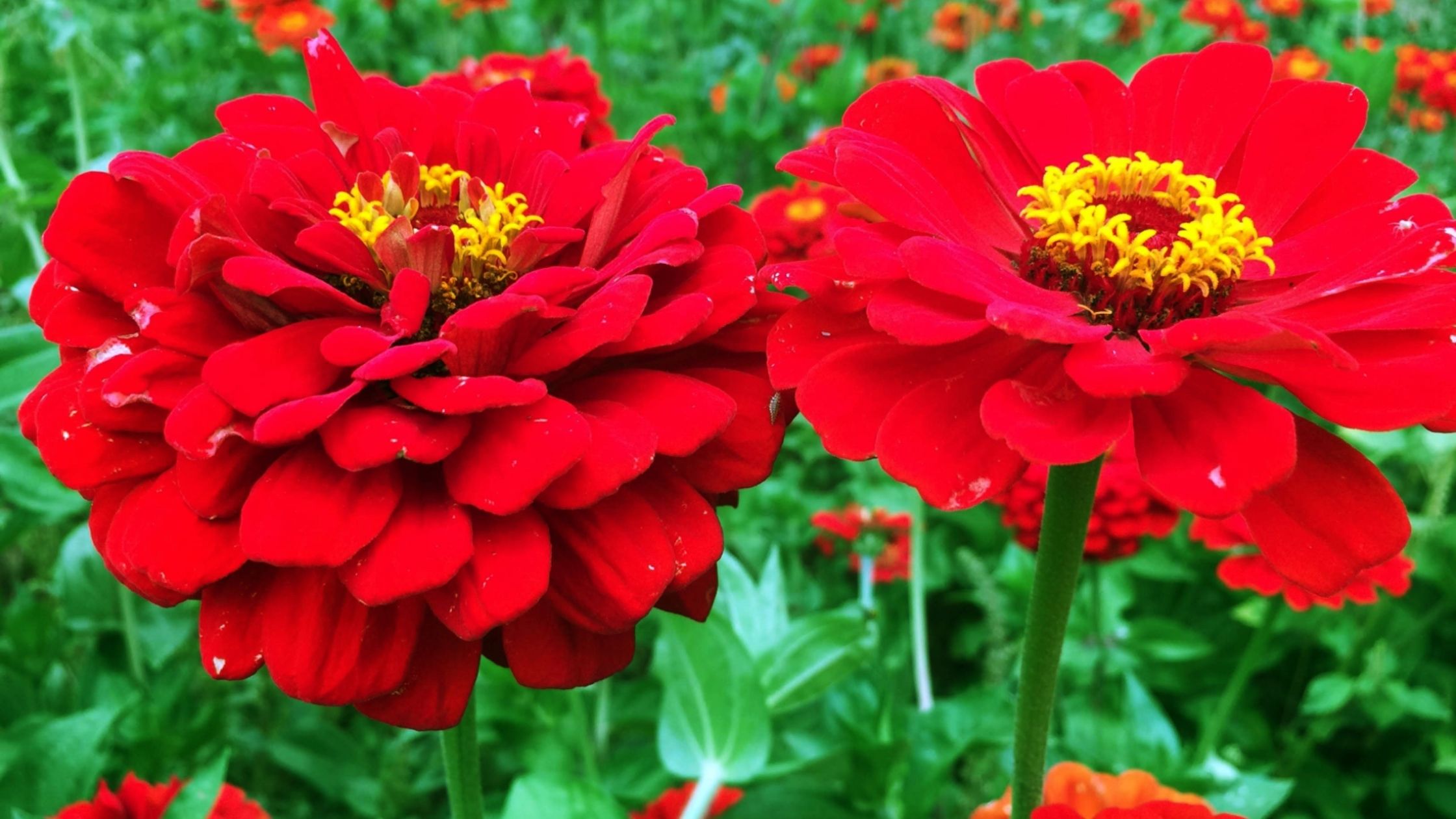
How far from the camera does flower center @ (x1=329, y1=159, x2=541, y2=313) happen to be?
0.66 metres

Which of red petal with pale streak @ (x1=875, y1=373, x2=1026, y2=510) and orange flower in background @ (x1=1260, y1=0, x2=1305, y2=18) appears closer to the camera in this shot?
red petal with pale streak @ (x1=875, y1=373, x2=1026, y2=510)

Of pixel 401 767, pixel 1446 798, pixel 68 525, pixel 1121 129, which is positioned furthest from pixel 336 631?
pixel 1446 798

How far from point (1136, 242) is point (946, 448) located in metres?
0.21

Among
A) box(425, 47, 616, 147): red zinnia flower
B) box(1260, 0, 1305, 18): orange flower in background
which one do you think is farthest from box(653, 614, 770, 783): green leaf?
box(1260, 0, 1305, 18): orange flower in background

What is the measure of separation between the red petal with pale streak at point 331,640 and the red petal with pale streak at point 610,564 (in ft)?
0.24

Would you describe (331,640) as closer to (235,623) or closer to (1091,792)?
(235,623)

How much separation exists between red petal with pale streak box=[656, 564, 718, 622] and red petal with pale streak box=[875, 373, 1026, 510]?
0.44 feet

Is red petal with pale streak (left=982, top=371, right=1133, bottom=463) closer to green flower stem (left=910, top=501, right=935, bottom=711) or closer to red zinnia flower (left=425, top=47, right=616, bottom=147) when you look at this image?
green flower stem (left=910, top=501, right=935, bottom=711)

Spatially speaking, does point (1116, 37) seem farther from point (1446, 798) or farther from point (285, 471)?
point (285, 471)

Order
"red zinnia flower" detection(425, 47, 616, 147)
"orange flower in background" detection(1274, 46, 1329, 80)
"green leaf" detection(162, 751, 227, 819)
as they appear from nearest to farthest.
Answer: "green leaf" detection(162, 751, 227, 819) < "red zinnia flower" detection(425, 47, 616, 147) < "orange flower in background" detection(1274, 46, 1329, 80)

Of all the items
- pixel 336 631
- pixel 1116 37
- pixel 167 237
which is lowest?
pixel 1116 37

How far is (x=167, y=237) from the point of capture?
2.00 feet

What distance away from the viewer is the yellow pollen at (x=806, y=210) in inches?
66.7

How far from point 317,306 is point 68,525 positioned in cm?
132
